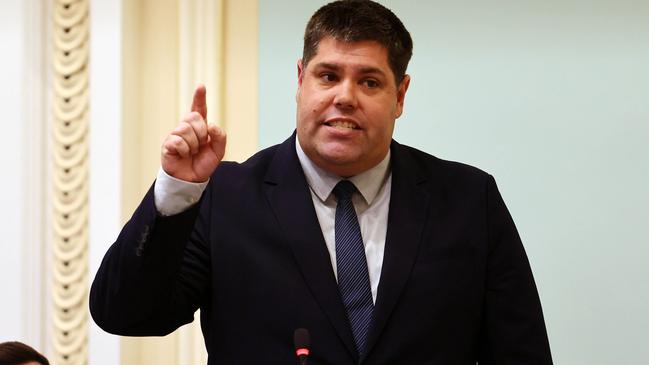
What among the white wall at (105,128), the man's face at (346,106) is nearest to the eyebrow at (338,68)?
the man's face at (346,106)

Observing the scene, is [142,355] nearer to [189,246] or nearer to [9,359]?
[9,359]

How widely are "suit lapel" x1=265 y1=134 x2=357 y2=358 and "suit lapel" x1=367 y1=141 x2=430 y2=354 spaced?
0.28 ft

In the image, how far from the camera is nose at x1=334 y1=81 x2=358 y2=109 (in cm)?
201

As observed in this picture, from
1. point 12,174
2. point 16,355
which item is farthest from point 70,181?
point 16,355

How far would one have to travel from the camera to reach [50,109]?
3.44 meters

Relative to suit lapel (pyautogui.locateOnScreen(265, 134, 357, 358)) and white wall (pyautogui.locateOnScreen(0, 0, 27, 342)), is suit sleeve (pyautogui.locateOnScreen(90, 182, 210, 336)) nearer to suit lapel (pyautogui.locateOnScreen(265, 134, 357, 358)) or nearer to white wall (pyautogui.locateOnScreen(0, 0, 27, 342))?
suit lapel (pyautogui.locateOnScreen(265, 134, 357, 358))

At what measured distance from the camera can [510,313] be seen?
2051 millimetres

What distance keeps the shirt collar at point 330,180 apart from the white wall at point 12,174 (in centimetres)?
161

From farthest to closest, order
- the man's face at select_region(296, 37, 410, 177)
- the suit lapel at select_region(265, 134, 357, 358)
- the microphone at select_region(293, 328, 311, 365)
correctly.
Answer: the man's face at select_region(296, 37, 410, 177) < the suit lapel at select_region(265, 134, 357, 358) < the microphone at select_region(293, 328, 311, 365)

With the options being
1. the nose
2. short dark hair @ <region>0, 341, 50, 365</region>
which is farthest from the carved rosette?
the nose

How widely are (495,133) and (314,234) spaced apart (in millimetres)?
1485

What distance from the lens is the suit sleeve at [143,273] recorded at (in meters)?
1.79

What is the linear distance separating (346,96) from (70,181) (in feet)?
5.67

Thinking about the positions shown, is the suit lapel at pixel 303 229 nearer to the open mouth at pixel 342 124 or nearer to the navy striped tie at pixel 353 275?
the navy striped tie at pixel 353 275
